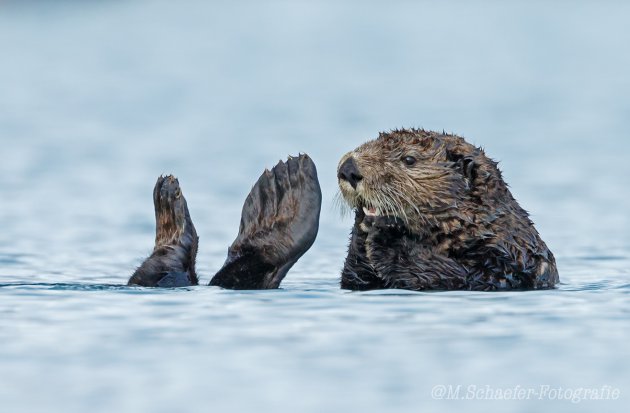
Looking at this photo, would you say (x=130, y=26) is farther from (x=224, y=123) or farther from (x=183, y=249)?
(x=183, y=249)

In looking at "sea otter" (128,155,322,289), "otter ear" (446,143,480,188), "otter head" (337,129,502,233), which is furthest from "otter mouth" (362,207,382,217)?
"otter ear" (446,143,480,188)

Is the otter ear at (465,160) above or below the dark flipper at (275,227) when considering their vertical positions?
above

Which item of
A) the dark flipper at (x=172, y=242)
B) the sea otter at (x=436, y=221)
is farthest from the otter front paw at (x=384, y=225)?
the dark flipper at (x=172, y=242)

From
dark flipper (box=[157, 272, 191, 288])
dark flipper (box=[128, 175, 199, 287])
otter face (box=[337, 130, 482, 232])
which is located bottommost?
dark flipper (box=[157, 272, 191, 288])

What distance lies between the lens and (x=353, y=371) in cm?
574

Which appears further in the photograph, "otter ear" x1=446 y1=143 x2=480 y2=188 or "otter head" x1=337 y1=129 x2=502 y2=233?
"otter ear" x1=446 y1=143 x2=480 y2=188

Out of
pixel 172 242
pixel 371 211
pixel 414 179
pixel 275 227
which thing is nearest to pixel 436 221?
pixel 414 179

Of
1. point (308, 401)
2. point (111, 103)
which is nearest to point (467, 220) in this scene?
point (308, 401)

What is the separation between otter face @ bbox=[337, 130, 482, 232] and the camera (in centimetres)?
766

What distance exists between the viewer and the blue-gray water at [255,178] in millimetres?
5703

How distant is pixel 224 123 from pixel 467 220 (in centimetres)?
1532

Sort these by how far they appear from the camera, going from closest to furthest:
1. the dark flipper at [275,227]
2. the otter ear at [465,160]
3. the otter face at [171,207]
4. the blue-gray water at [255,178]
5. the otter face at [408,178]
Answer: the blue-gray water at [255,178] → the dark flipper at [275,227] → the otter face at [408,178] → the otter ear at [465,160] → the otter face at [171,207]

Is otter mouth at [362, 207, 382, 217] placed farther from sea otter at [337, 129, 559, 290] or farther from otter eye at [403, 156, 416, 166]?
otter eye at [403, 156, 416, 166]

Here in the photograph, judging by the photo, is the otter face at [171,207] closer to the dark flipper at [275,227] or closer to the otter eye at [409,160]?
the dark flipper at [275,227]
